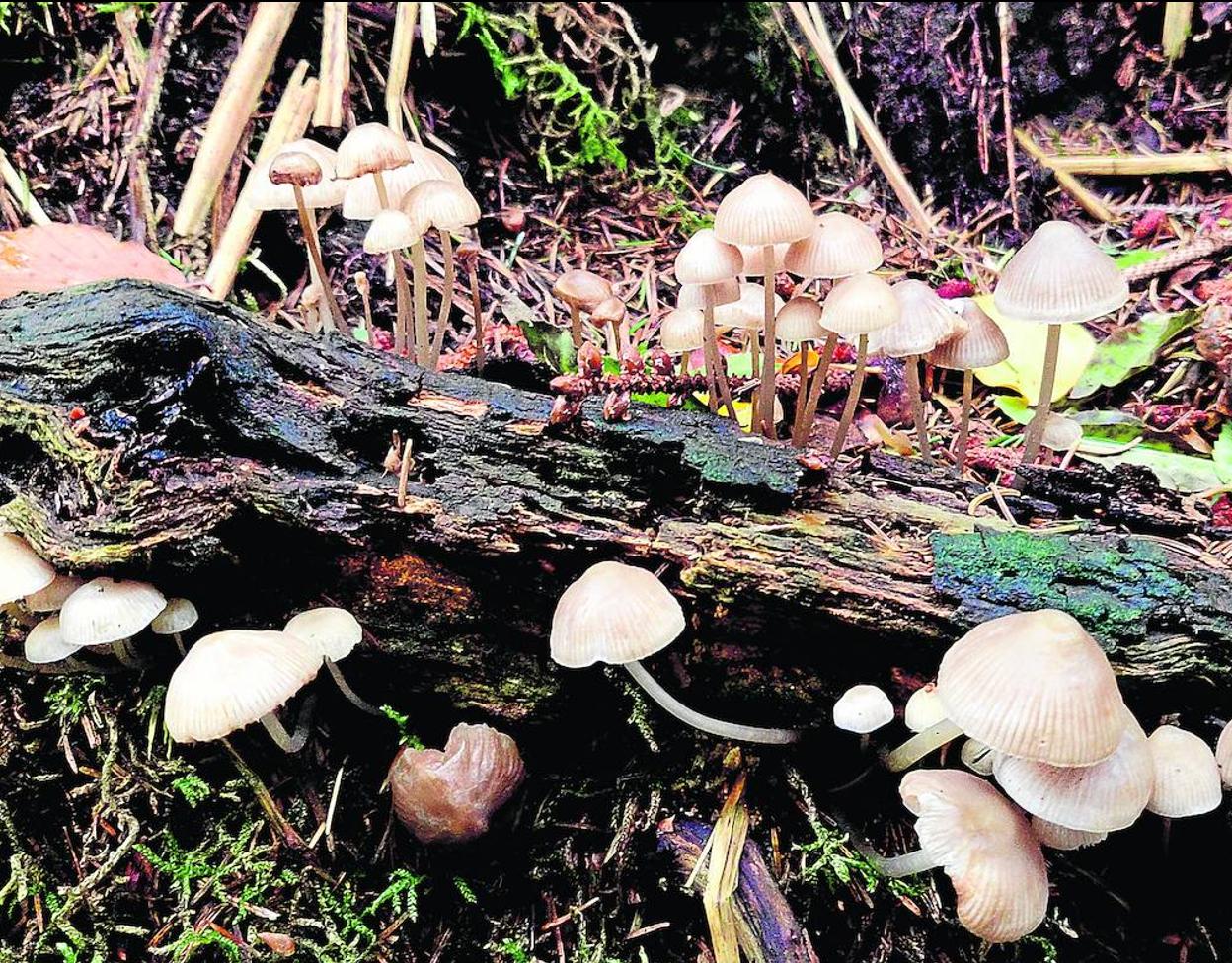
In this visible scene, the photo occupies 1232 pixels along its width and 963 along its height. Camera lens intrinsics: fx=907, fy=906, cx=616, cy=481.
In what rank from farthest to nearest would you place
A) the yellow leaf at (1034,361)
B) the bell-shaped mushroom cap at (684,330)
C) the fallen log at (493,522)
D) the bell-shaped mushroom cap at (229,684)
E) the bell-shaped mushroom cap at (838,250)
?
the yellow leaf at (1034,361)
the bell-shaped mushroom cap at (684,330)
the bell-shaped mushroom cap at (838,250)
the fallen log at (493,522)
the bell-shaped mushroom cap at (229,684)

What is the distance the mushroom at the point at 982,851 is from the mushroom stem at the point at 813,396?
1.11m

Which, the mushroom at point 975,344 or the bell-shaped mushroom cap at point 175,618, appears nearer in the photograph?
the bell-shaped mushroom cap at point 175,618

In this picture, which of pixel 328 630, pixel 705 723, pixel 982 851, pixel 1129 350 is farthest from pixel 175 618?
pixel 1129 350

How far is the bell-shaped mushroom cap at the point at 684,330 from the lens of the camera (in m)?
2.97

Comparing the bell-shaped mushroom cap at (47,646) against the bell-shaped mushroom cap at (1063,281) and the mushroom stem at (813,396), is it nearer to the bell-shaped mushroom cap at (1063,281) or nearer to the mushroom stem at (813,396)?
the mushroom stem at (813,396)

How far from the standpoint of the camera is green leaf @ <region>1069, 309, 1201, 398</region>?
353 cm

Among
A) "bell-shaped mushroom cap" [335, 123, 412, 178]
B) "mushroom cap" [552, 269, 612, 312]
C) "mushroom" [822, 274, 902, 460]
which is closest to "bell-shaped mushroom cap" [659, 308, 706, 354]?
"mushroom cap" [552, 269, 612, 312]

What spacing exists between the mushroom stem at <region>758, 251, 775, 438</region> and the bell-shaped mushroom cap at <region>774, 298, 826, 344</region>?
1.6 inches

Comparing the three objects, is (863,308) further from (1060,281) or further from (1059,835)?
(1059,835)

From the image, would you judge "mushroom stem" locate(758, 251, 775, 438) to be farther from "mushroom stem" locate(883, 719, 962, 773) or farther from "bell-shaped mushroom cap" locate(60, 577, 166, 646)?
"bell-shaped mushroom cap" locate(60, 577, 166, 646)

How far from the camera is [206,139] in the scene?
3773mm

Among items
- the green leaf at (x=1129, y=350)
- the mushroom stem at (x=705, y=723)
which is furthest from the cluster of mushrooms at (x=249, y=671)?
the green leaf at (x=1129, y=350)

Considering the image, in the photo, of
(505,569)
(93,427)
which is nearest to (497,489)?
(505,569)

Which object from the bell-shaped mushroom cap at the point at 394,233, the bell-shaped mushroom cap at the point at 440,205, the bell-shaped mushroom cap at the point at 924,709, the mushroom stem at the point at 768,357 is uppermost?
the bell-shaped mushroom cap at the point at 440,205
